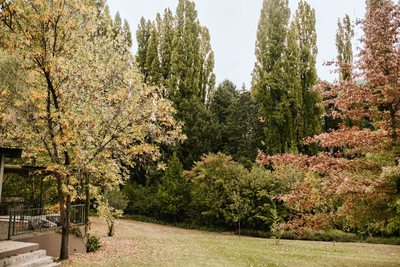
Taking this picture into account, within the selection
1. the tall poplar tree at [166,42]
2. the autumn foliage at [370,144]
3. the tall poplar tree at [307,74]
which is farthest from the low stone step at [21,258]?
the tall poplar tree at [166,42]

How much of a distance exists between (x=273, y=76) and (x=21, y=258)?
25485mm

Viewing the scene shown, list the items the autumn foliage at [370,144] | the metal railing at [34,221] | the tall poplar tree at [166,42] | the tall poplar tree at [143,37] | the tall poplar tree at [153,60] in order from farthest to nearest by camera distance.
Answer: the tall poplar tree at [143,37], the tall poplar tree at [166,42], the tall poplar tree at [153,60], the metal railing at [34,221], the autumn foliage at [370,144]

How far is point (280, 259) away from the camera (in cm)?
1026

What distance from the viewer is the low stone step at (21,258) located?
655 centimetres

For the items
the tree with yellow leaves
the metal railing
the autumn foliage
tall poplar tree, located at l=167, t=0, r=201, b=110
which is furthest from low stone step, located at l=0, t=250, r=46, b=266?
tall poplar tree, located at l=167, t=0, r=201, b=110

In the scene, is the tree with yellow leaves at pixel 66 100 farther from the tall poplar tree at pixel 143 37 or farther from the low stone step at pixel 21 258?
the tall poplar tree at pixel 143 37

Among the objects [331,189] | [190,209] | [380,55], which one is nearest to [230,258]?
[331,189]

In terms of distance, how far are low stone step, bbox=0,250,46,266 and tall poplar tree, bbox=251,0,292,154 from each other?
70.7ft

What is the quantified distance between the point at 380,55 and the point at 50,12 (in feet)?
28.9

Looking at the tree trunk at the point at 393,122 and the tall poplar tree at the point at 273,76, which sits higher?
the tall poplar tree at the point at 273,76

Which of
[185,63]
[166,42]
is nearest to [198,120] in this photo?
[185,63]

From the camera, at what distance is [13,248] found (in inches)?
281

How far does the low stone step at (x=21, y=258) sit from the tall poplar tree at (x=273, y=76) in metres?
Answer: 21.5

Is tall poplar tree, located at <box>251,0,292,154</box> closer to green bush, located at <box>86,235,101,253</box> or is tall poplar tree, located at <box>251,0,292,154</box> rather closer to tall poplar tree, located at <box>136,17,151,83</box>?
tall poplar tree, located at <box>136,17,151,83</box>
